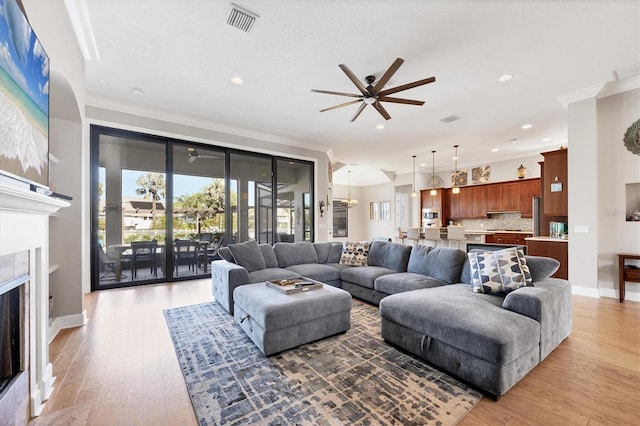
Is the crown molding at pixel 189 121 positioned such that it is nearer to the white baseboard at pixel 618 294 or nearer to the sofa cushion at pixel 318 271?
the sofa cushion at pixel 318 271

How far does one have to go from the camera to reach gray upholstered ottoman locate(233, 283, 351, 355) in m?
2.29

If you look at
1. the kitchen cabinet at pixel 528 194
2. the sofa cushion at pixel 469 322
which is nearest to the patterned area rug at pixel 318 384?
the sofa cushion at pixel 469 322

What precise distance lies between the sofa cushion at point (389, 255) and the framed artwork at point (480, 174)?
6116mm

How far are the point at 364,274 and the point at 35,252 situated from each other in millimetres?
3247

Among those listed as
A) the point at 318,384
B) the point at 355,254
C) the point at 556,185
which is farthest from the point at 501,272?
the point at 556,185

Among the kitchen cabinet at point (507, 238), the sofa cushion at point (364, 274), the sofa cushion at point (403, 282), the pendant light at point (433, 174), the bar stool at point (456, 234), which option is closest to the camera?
the sofa cushion at point (403, 282)

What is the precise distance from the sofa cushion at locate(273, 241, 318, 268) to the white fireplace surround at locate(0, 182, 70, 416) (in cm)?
273

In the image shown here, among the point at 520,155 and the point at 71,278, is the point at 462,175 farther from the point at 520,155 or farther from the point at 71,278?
the point at 71,278

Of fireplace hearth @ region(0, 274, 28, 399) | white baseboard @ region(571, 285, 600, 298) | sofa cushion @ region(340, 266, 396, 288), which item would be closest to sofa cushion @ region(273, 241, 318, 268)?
sofa cushion @ region(340, 266, 396, 288)

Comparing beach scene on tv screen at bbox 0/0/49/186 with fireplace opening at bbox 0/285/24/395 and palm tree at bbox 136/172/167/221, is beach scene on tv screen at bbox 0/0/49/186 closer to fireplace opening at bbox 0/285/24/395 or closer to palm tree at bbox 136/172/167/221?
fireplace opening at bbox 0/285/24/395

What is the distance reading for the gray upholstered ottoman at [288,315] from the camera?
7.50 feet

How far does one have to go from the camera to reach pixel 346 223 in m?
11.8

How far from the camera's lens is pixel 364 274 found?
147 inches

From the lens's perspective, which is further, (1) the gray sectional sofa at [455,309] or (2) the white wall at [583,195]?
(2) the white wall at [583,195]
